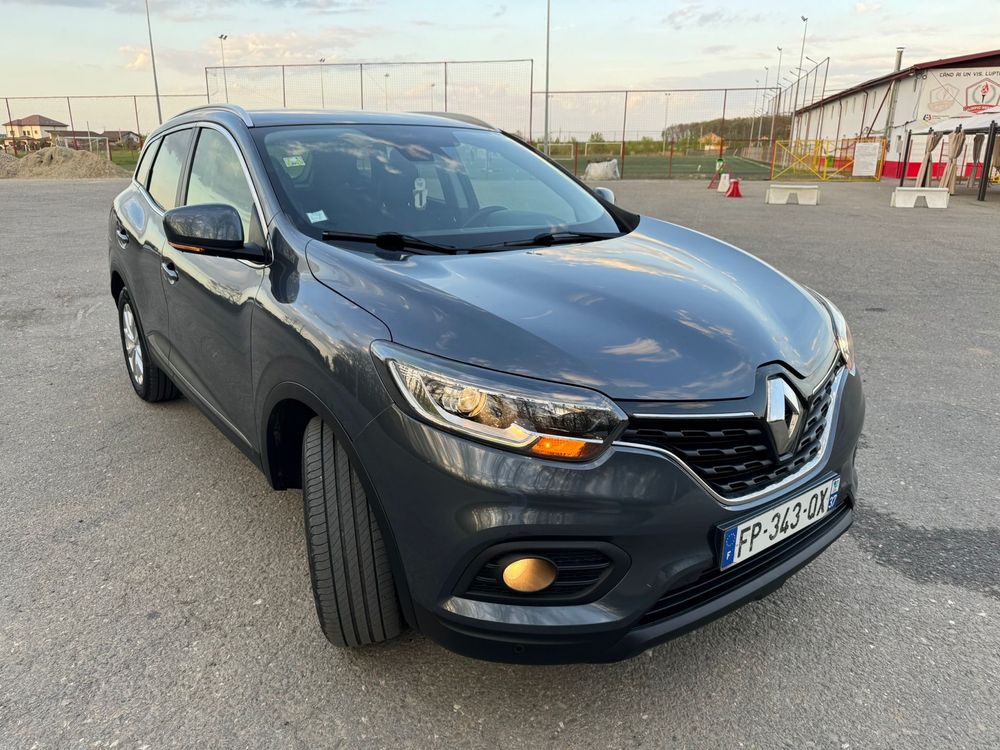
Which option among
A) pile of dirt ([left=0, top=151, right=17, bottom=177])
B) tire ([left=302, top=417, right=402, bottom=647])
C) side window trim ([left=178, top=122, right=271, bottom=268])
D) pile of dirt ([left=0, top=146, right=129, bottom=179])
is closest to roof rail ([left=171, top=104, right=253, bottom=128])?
side window trim ([left=178, top=122, right=271, bottom=268])

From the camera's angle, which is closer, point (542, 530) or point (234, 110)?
point (542, 530)

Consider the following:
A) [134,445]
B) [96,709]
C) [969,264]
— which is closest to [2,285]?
[134,445]

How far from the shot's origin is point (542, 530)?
170 centimetres

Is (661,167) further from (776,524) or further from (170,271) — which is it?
(776,524)

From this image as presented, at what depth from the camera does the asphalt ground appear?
79.4 inches

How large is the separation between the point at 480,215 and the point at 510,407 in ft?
4.70

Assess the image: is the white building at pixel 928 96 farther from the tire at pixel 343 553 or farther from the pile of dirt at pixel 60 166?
the tire at pixel 343 553

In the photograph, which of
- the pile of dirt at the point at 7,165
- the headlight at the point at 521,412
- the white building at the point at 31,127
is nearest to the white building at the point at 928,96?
the headlight at the point at 521,412

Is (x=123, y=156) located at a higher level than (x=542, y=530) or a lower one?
higher

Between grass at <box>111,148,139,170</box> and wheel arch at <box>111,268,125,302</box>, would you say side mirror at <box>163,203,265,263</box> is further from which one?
grass at <box>111,148,139,170</box>

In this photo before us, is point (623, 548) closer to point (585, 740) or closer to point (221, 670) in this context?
point (585, 740)

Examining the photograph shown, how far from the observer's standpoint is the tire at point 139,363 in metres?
4.06

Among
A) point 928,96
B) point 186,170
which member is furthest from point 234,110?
point 928,96

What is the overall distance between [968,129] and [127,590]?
24.0 m
